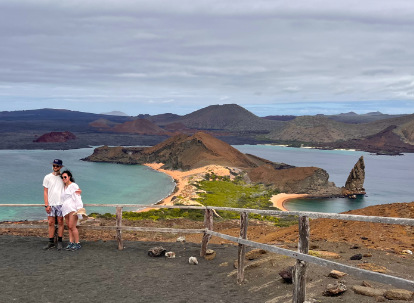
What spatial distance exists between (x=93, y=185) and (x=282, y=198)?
50.7m

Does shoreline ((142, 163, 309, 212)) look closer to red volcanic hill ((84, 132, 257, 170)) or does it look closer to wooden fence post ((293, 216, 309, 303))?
red volcanic hill ((84, 132, 257, 170))

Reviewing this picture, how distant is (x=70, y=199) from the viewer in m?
11.6

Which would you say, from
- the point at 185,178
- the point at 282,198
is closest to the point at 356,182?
the point at 282,198

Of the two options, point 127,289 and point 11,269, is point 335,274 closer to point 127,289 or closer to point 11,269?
point 127,289

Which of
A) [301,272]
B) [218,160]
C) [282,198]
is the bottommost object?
[282,198]

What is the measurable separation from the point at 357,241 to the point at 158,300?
838 centimetres

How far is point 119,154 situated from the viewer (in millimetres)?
158500

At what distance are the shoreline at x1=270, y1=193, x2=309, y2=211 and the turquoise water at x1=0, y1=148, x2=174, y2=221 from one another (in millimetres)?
23991

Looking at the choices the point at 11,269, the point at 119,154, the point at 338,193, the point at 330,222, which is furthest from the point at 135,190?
the point at 11,269

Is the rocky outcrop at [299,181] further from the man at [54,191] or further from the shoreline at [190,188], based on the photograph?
the man at [54,191]

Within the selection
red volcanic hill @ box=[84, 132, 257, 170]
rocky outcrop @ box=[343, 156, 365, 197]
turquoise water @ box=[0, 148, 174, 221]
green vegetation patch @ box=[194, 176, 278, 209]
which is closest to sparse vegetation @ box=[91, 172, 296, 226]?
green vegetation patch @ box=[194, 176, 278, 209]

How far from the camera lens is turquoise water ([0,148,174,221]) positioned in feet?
258

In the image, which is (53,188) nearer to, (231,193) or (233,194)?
(233,194)

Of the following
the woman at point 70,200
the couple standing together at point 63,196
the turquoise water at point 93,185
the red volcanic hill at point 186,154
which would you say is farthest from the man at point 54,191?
the red volcanic hill at point 186,154
